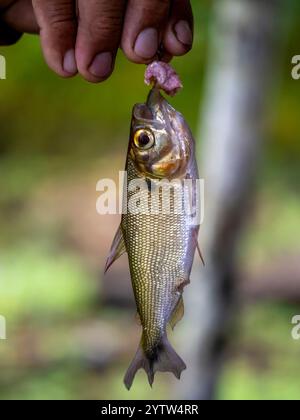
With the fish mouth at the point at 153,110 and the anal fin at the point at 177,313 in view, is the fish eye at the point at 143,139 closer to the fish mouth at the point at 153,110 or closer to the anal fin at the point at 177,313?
the fish mouth at the point at 153,110

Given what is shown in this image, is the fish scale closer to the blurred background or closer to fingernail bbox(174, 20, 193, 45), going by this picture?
fingernail bbox(174, 20, 193, 45)

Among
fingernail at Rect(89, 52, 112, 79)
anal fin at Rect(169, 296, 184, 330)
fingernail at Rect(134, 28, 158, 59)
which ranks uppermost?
fingernail at Rect(134, 28, 158, 59)

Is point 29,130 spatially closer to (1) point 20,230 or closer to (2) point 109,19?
(1) point 20,230

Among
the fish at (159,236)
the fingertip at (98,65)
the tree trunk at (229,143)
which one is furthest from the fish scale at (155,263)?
the tree trunk at (229,143)

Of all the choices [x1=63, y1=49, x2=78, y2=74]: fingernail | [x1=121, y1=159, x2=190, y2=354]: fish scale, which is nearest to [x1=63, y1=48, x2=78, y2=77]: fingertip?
[x1=63, y1=49, x2=78, y2=74]: fingernail

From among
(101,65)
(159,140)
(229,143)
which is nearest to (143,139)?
(159,140)

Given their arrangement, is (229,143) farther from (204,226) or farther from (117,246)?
(117,246)

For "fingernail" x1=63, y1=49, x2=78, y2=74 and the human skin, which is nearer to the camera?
the human skin
